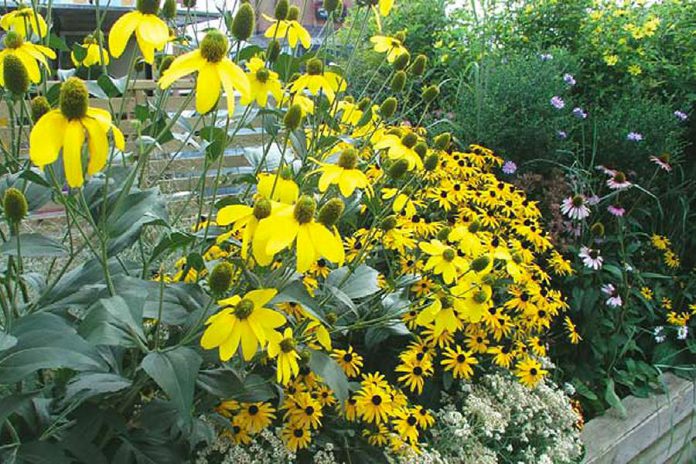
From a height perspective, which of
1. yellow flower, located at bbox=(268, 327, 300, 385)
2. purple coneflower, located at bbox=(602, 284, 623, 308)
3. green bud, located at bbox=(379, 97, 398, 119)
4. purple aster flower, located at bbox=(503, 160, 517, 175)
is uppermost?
green bud, located at bbox=(379, 97, 398, 119)

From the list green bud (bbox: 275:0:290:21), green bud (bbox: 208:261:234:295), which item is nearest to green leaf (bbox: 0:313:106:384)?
green bud (bbox: 208:261:234:295)

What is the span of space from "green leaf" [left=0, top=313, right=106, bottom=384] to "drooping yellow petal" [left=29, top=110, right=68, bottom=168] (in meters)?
0.25

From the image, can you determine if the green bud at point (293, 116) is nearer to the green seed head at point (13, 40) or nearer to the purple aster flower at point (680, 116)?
the green seed head at point (13, 40)

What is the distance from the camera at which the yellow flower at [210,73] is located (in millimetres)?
793

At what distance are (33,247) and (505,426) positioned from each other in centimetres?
111

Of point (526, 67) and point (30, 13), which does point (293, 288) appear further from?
point (526, 67)

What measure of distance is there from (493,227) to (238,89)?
1.29 m

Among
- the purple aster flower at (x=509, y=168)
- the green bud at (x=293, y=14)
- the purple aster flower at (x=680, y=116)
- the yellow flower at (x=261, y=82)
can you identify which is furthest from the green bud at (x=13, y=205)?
the purple aster flower at (x=680, y=116)

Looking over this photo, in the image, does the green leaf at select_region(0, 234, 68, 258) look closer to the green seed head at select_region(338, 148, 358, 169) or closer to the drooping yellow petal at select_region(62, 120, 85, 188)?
the drooping yellow petal at select_region(62, 120, 85, 188)

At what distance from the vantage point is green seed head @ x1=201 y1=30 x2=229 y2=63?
81 cm

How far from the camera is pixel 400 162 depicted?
3.80 ft

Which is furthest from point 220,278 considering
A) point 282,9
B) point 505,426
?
point 505,426

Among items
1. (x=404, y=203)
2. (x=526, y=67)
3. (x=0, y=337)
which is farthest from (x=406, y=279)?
(x=526, y=67)

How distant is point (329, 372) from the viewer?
114cm
